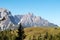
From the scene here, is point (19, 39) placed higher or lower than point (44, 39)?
higher

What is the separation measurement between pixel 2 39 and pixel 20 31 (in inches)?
2247

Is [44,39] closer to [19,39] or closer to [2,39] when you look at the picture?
[2,39]

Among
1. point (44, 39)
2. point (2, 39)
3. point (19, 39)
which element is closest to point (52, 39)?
point (44, 39)

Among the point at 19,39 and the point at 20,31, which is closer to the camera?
the point at 20,31

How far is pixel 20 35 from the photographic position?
237ft

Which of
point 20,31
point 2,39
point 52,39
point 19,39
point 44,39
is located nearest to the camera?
point 20,31

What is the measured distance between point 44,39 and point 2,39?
69.3 metres

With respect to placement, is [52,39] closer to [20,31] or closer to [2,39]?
[2,39]

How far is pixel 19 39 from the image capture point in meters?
76.7

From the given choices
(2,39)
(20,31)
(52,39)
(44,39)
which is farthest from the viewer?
(44,39)

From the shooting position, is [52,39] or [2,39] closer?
[2,39]

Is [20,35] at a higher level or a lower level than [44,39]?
higher

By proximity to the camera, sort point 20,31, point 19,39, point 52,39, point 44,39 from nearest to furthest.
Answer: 1. point 20,31
2. point 19,39
3. point 52,39
4. point 44,39

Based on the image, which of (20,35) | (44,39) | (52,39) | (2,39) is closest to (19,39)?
(20,35)
